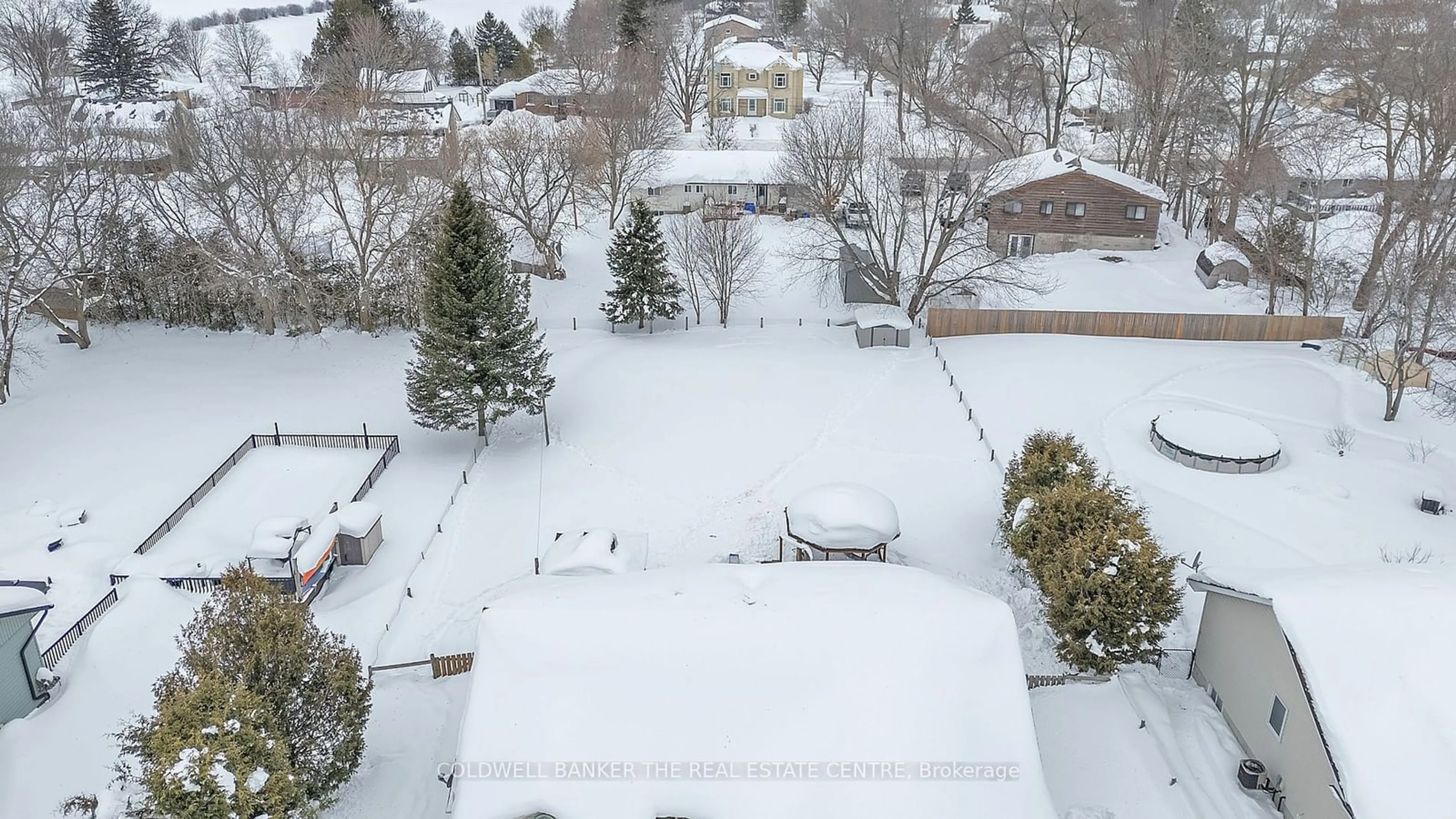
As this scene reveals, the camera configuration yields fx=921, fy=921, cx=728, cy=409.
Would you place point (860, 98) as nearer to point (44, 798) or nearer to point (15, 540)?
point (15, 540)

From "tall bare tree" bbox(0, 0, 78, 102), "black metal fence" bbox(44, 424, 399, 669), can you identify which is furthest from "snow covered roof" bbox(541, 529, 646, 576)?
"tall bare tree" bbox(0, 0, 78, 102)

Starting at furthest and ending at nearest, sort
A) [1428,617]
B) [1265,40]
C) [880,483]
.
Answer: [1265,40]
[880,483]
[1428,617]

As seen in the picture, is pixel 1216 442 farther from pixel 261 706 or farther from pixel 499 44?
pixel 499 44

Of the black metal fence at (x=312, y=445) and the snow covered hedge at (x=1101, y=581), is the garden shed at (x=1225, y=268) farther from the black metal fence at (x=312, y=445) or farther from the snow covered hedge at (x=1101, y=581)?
the black metal fence at (x=312, y=445)

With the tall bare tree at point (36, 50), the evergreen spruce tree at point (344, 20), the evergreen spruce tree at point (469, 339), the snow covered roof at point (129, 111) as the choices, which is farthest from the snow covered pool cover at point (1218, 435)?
the evergreen spruce tree at point (344, 20)

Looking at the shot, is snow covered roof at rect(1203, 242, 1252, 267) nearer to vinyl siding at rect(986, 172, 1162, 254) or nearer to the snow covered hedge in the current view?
vinyl siding at rect(986, 172, 1162, 254)

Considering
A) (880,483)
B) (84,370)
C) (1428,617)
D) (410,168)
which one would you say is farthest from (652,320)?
(1428,617)

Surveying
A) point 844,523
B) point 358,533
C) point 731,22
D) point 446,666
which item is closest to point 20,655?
point 358,533
